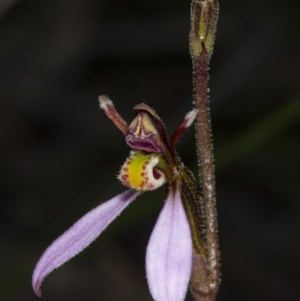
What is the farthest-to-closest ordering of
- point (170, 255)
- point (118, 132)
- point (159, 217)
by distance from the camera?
1. point (118, 132)
2. point (159, 217)
3. point (170, 255)

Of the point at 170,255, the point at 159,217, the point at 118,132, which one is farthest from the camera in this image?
the point at 118,132

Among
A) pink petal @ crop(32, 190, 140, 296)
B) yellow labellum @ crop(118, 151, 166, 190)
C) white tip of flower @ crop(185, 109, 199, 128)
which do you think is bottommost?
pink petal @ crop(32, 190, 140, 296)

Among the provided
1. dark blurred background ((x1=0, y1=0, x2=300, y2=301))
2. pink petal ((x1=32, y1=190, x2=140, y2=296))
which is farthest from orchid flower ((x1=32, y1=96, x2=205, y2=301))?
dark blurred background ((x1=0, y1=0, x2=300, y2=301))

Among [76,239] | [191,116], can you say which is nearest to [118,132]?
[76,239]

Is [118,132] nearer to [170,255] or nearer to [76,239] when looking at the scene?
[76,239]

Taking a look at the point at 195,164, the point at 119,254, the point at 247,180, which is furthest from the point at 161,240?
the point at 247,180

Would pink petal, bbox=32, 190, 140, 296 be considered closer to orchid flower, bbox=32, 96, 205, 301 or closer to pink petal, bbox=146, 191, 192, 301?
orchid flower, bbox=32, 96, 205, 301

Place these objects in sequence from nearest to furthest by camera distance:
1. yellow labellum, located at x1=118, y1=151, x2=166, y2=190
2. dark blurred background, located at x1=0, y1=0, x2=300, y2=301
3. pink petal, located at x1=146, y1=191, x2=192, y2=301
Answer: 1. pink petal, located at x1=146, y1=191, x2=192, y2=301
2. yellow labellum, located at x1=118, y1=151, x2=166, y2=190
3. dark blurred background, located at x1=0, y1=0, x2=300, y2=301
